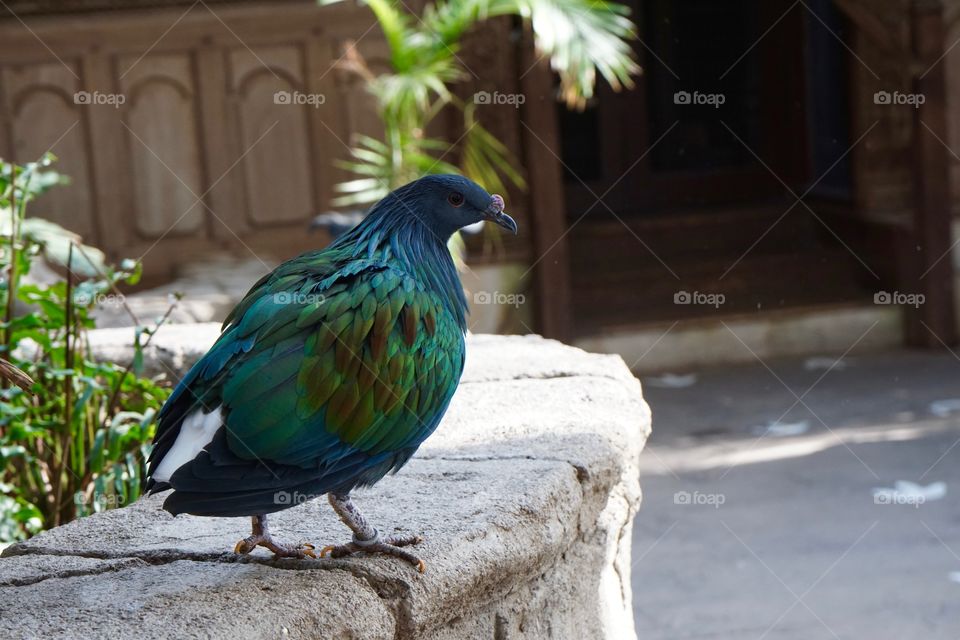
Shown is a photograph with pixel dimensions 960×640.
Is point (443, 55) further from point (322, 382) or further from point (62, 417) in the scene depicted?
point (322, 382)

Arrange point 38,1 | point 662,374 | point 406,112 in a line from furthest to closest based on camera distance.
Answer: point 662,374
point 38,1
point 406,112

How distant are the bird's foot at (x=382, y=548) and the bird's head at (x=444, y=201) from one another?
62cm

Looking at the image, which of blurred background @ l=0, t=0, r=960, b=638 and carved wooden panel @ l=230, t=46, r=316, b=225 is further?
carved wooden panel @ l=230, t=46, r=316, b=225

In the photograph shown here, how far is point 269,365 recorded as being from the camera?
6.90ft

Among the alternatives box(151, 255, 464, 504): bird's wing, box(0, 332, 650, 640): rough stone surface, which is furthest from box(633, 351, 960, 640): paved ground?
box(151, 255, 464, 504): bird's wing

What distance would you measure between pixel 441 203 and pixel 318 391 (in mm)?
532

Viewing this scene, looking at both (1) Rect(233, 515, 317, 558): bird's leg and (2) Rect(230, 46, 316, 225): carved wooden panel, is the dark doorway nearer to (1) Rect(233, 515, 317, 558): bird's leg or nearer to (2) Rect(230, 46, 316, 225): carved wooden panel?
(2) Rect(230, 46, 316, 225): carved wooden panel

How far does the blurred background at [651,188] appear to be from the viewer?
18.9 ft

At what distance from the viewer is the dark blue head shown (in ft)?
7.92

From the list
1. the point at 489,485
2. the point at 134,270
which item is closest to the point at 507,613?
the point at 489,485

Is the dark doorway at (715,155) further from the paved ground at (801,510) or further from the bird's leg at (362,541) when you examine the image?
the bird's leg at (362,541)

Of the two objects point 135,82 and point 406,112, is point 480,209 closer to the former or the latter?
point 406,112

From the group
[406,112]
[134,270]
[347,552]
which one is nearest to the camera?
[347,552]

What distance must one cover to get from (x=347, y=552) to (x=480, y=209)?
29.2 inches
